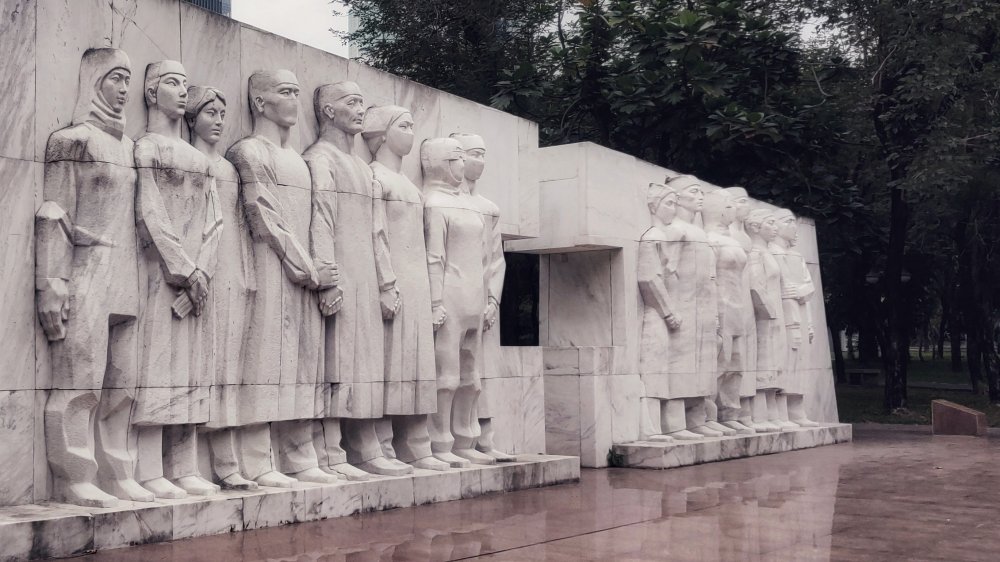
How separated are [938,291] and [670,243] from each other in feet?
67.6

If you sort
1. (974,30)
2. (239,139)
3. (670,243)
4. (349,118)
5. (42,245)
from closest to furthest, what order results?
(42,245) → (239,139) → (349,118) → (670,243) → (974,30)

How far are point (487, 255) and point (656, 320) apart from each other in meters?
3.42

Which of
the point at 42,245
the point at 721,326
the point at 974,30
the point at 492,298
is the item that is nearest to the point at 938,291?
the point at 974,30

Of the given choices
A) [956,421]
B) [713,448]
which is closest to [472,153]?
[713,448]

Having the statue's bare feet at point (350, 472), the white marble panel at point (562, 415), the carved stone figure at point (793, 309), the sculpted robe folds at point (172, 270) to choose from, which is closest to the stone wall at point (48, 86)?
A: the sculpted robe folds at point (172, 270)

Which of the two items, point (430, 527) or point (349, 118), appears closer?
point (430, 527)

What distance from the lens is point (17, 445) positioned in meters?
7.03

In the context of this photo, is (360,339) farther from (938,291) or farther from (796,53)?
(938,291)

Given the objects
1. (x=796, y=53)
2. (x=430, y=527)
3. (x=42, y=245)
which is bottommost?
(x=430, y=527)

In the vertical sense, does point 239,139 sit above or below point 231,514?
above

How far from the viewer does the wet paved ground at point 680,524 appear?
718cm

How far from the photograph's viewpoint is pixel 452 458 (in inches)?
405

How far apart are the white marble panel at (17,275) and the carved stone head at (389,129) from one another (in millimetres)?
3325

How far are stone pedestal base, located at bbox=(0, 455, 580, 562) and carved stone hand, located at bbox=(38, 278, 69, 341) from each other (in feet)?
3.42
